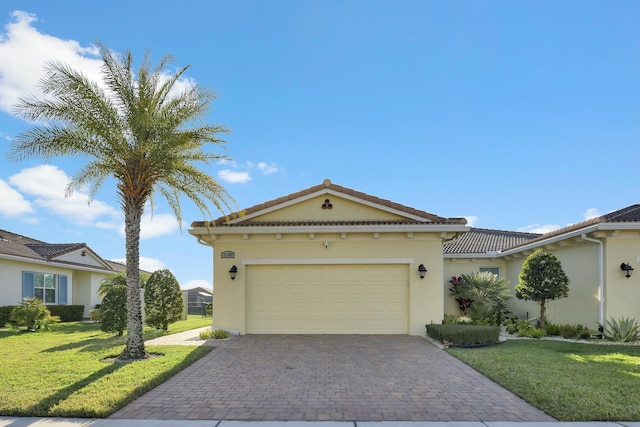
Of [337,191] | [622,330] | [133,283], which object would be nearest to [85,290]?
[133,283]

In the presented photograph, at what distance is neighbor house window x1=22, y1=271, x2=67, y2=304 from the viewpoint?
20.1m

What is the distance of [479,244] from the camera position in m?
20.0

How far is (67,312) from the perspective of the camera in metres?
21.5

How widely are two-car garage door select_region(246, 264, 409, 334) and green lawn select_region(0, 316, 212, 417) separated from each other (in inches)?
119

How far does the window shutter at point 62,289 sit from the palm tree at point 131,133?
15554 mm

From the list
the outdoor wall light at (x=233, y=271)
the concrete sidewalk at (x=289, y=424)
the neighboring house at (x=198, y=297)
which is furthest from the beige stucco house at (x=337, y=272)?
the neighboring house at (x=198, y=297)

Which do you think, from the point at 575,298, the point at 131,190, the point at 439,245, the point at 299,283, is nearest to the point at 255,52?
the point at 131,190

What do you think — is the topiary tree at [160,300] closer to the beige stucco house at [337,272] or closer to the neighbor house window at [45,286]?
the beige stucco house at [337,272]

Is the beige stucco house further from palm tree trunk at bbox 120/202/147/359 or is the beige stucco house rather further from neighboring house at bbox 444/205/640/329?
palm tree trunk at bbox 120/202/147/359

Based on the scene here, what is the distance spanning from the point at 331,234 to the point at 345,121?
4.09 m

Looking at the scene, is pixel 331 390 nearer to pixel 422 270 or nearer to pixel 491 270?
pixel 422 270

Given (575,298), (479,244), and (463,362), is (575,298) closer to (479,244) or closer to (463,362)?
(479,244)

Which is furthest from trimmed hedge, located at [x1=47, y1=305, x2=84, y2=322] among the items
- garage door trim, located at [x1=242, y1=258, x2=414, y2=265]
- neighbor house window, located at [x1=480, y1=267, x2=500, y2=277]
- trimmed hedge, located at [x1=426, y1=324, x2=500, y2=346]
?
neighbor house window, located at [x1=480, y1=267, x2=500, y2=277]

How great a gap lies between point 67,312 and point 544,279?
22.0m
